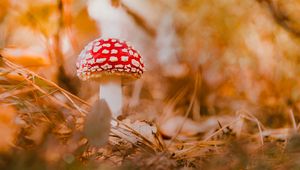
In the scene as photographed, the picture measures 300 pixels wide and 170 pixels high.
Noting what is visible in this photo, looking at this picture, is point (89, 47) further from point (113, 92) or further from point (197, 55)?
point (197, 55)

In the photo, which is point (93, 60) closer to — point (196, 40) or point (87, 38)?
point (87, 38)

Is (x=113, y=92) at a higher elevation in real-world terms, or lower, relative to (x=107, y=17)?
lower

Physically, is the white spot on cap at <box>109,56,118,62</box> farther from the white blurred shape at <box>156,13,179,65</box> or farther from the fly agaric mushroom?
the white blurred shape at <box>156,13,179,65</box>

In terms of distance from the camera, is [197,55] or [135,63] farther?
[197,55]

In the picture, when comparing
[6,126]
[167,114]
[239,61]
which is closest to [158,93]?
[167,114]

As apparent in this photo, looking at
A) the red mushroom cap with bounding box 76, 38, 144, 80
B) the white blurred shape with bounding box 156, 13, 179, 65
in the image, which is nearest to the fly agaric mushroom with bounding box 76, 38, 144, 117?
the red mushroom cap with bounding box 76, 38, 144, 80

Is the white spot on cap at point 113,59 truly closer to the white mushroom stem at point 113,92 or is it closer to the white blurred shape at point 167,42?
the white mushroom stem at point 113,92

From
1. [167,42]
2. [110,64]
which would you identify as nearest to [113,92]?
[110,64]
